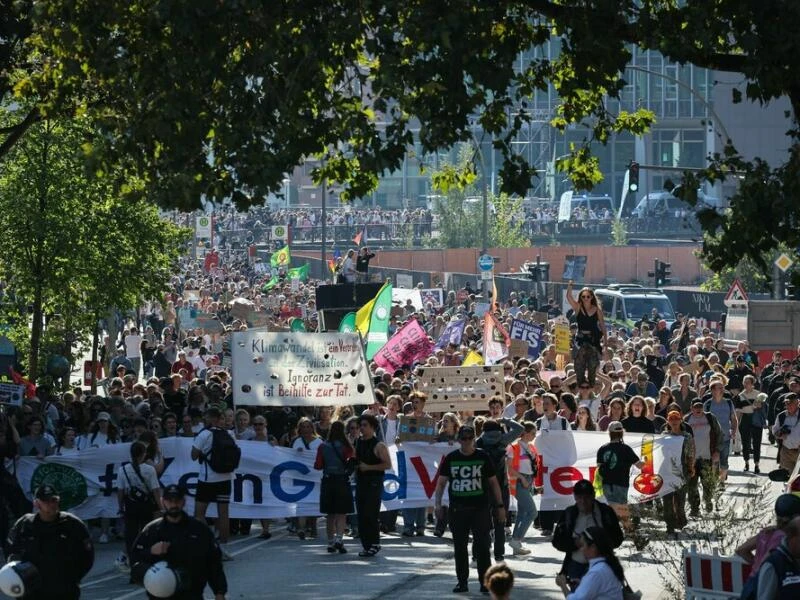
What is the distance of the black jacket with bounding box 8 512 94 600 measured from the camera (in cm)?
1125

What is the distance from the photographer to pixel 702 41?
13875 millimetres

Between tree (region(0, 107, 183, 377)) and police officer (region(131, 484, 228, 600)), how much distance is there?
18.5m

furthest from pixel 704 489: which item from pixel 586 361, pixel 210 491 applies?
pixel 586 361

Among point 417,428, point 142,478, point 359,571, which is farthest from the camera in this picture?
point 417,428

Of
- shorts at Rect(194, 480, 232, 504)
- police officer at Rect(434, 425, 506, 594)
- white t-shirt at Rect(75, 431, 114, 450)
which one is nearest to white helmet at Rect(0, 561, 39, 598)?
police officer at Rect(434, 425, 506, 594)

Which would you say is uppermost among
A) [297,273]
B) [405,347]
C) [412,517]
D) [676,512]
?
[297,273]

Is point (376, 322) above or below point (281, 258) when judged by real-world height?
below

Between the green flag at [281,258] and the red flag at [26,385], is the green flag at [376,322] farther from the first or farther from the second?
the green flag at [281,258]

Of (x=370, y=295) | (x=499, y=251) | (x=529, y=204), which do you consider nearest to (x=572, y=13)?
(x=370, y=295)

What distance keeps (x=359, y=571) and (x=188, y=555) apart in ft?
19.6

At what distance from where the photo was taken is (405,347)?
29.5m

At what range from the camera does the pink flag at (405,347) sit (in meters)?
29.3

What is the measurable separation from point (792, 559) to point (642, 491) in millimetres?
9514

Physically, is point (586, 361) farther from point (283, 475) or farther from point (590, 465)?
point (283, 475)
